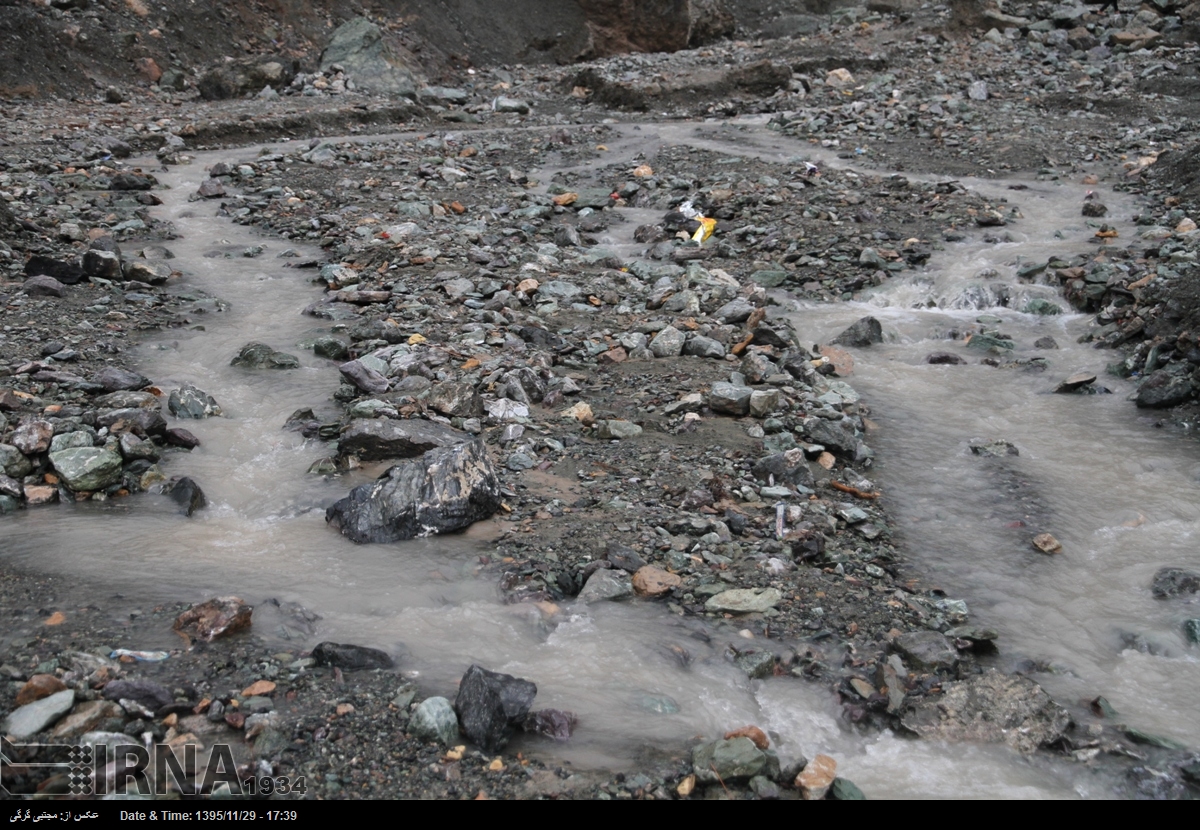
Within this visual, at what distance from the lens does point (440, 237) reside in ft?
27.1

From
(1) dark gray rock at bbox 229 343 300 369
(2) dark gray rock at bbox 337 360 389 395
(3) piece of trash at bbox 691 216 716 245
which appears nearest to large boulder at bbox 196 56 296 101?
(3) piece of trash at bbox 691 216 716 245

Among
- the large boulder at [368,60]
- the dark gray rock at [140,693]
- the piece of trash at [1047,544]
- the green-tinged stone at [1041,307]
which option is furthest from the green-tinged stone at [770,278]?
the large boulder at [368,60]

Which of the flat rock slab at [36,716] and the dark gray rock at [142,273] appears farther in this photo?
the dark gray rock at [142,273]

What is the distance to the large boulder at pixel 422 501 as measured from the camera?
417 cm

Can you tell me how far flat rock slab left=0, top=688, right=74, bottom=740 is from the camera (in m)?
2.64

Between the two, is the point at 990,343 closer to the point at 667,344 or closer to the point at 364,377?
the point at 667,344

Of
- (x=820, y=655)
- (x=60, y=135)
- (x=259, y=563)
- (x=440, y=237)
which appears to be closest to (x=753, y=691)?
(x=820, y=655)

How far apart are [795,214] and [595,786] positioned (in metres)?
7.61

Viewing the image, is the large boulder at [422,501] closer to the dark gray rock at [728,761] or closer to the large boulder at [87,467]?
the large boulder at [87,467]

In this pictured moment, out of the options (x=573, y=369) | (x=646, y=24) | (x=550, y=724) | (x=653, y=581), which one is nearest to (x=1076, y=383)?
(x=573, y=369)

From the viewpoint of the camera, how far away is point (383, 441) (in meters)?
4.76

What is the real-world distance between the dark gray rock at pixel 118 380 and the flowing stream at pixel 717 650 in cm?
22

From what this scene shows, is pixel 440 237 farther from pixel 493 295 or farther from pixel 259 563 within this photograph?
pixel 259 563

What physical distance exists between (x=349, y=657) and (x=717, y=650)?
4.62 ft
